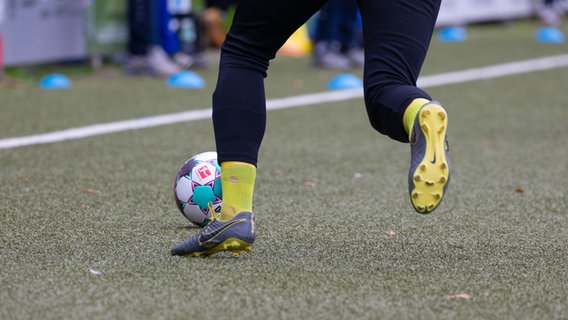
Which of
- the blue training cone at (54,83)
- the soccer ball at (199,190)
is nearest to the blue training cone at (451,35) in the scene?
the blue training cone at (54,83)

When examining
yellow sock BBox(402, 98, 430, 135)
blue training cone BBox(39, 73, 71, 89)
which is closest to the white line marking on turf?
blue training cone BBox(39, 73, 71, 89)

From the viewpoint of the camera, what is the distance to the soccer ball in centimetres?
372

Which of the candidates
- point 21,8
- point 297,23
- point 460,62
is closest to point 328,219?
point 297,23

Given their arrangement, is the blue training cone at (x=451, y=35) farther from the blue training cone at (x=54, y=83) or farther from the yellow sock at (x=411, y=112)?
the yellow sock at (x=411, y=112)

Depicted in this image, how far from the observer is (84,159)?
5.35 meters

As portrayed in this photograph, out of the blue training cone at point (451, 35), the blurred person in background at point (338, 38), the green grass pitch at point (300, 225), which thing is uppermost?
the green grass pitch at point (300, 225)

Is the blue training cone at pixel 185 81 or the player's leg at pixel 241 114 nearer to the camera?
the player's leg at pixel 241 114

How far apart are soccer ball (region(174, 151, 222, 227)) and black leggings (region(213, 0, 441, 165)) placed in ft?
2.02

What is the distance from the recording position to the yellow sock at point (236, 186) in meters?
3.10

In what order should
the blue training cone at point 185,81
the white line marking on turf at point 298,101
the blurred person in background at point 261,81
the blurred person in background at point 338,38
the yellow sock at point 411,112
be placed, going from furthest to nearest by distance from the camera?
the blurred person in background at point 338,38 → the blue training cone at point 185,81 → the white line marking on turf at point 298,101 → the blurred person in background at point 261,81 → the yellow sock at point 411,112

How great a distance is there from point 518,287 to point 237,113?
36.8 inches

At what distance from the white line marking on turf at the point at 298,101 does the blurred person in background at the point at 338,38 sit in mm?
1010

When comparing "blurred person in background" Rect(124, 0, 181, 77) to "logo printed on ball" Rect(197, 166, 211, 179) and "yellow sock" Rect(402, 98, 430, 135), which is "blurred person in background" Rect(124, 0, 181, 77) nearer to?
"logo printed on ball" Rect(197, 166, 211, 179)

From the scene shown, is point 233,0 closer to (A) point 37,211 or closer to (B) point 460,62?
(B) point 460,62
